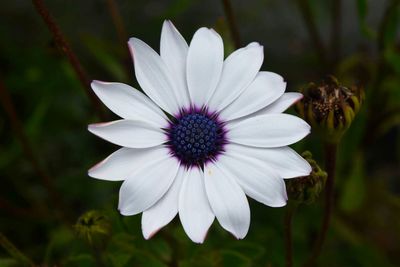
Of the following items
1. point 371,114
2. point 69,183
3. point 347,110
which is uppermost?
point 347,110

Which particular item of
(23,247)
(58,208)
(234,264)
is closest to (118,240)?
(234,264)

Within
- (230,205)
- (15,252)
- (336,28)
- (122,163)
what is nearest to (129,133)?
(122,163)

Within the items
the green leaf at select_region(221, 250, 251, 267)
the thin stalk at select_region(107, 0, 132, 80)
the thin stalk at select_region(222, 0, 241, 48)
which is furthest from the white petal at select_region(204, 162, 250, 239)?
the thin stalk at select_region(107, 0, 132, 80)

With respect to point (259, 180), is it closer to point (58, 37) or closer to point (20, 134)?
point (58, 37)

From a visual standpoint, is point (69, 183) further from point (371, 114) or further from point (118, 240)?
point (371, 114)

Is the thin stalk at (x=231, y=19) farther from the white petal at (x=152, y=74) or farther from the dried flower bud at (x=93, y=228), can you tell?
the dried flower bud at (x=93, y=228)

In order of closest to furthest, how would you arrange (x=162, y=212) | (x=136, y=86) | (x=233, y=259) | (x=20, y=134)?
(x=162, y=212) < (x=233, y=259) < (x=20, y=134) < (x=136, y=86)
